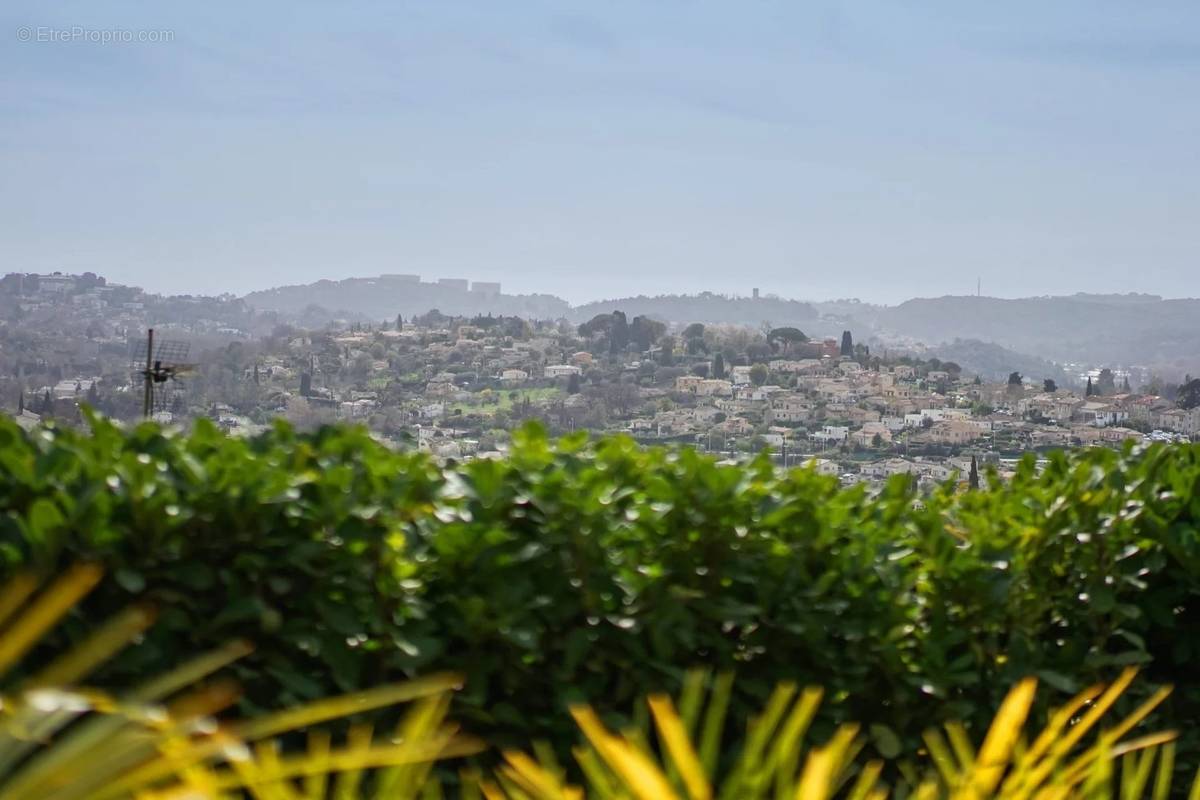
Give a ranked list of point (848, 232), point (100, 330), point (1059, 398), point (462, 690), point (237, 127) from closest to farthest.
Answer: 1. point (462, 690)
2. point (1059, 398)
3. point (237, 127)
4. point (100, 330)
5. point (848, 232)

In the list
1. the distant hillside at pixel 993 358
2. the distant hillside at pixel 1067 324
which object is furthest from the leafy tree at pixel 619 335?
the distant hillside at pixel 1067 324

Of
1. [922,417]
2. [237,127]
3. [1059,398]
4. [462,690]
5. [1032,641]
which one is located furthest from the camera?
[237,127]

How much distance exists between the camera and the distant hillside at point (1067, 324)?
84.4 ft

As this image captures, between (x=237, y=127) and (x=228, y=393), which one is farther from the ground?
(x=237, y=127)

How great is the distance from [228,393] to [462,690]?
42.3ft

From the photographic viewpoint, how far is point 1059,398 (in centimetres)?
1309

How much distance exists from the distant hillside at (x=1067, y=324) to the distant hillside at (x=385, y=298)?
11.7 m

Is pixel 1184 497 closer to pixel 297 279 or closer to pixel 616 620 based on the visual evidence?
pixel 616 620

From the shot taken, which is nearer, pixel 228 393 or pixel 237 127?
pixel 228 393

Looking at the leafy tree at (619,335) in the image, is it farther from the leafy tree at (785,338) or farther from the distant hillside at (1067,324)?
the distant hillside at (1067,324)

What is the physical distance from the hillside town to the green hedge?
3.48m

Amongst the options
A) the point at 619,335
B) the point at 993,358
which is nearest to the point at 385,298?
the point at 619,335

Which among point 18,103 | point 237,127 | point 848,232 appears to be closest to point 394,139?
point 237,127

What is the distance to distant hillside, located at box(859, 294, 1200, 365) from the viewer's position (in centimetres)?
2572
